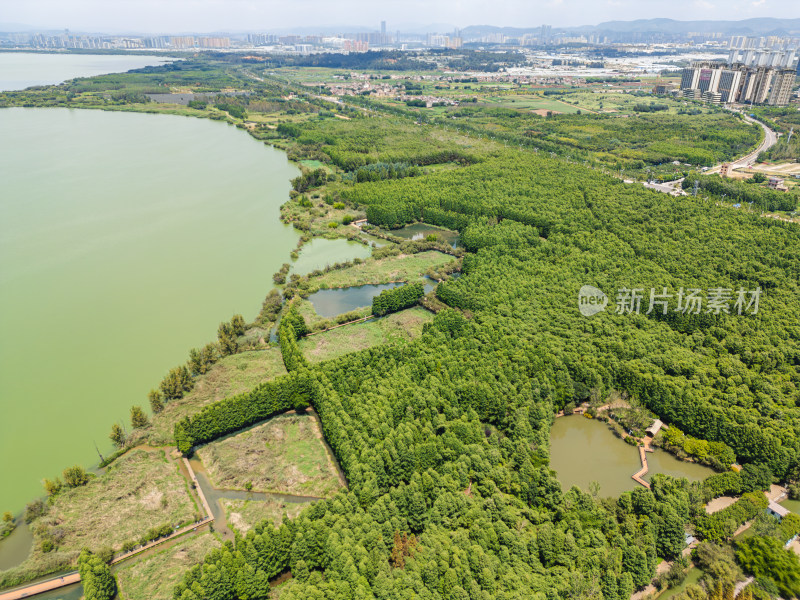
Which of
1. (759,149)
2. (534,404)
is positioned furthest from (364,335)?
(759,149)

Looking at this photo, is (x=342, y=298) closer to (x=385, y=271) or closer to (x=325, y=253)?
(x=385, y=271)

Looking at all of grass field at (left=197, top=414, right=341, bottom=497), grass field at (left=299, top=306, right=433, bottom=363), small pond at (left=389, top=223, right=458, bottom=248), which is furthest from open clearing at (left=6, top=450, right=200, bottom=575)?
small pond at (left=389, top=223, right=458, bottom=248)

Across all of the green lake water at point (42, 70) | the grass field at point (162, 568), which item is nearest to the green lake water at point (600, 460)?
the grass field at point (162, 568)

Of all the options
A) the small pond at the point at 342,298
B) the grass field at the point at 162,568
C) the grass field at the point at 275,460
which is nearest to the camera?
the grass field at the point at 162,568

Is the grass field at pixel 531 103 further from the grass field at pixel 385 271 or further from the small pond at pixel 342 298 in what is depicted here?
the small pond at pixel 342 298

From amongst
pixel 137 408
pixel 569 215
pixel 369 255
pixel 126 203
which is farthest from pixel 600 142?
pixel 137 408

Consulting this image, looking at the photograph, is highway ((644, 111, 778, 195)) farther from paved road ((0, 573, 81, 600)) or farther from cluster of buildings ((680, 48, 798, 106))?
paved road ((0, 573, 81, 600))
